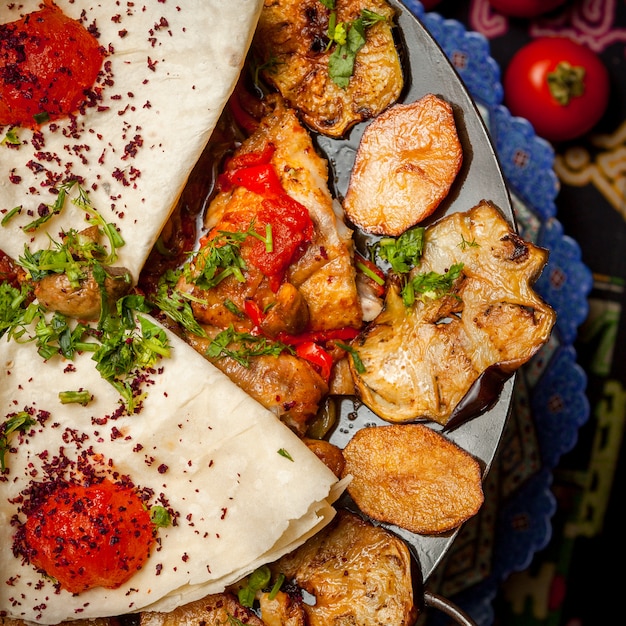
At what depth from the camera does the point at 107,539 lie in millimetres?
2730

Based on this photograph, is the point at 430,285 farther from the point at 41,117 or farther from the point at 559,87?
the point at 559,87

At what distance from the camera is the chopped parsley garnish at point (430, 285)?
282 cm

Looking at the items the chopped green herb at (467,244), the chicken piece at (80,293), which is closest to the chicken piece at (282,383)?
the chicken piece at (80,293)

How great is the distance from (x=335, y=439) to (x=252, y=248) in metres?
0.86

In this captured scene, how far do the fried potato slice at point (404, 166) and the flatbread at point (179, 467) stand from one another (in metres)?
0.90

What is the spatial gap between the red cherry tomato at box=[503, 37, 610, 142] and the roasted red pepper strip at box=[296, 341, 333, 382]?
6.56ft

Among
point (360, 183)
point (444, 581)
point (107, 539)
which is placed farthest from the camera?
point (444, 581)

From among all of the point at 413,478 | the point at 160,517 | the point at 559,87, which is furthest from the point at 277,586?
the point at 559,87

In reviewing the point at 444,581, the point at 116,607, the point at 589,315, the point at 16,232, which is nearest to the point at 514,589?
the point at 444,581

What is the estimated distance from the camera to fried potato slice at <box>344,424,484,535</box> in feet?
9.28

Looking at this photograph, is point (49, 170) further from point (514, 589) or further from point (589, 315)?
point (514, 589)

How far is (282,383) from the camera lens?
2840 mm

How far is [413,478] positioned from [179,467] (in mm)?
909

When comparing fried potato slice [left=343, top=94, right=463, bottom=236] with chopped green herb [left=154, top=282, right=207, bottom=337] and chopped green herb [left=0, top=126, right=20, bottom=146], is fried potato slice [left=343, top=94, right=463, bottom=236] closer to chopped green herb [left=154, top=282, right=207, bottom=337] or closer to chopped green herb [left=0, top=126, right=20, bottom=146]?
chopped green herb [left=154, top=282, right=207, bottom=337]
